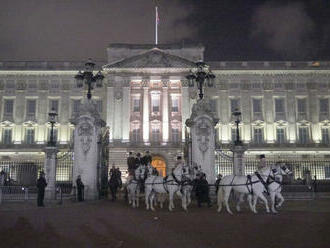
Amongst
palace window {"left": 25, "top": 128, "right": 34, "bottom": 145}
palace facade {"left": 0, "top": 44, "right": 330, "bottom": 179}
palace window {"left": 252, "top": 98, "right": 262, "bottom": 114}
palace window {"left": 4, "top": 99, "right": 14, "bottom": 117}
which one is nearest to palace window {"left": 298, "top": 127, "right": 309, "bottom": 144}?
palace facade {"left": 0, "top": 44, "right": 330, "bottom": 179}

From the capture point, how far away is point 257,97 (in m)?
A: 51.7

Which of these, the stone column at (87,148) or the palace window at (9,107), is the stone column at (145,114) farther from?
the stone column at (87,148)

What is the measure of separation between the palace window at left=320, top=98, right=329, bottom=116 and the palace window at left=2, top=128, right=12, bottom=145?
41649 millimetres

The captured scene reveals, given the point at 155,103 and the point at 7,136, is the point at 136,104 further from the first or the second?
the point at 7,136

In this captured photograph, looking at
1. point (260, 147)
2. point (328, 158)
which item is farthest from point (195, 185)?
point (328, 158)

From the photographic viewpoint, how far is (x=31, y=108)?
5134 cm

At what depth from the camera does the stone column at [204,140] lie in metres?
15.9

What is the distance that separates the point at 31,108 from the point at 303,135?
120ft

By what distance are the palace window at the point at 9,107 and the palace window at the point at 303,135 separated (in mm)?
38557

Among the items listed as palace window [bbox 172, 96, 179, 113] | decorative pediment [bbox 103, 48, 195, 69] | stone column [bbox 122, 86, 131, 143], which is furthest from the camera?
palace window [bbox 172, 96, 179, 113]

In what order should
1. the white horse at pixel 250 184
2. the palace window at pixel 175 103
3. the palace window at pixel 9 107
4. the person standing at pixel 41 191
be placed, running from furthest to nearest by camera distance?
the palace window at pixel 9 107 < the palace window at pixel 175 103 < the person standing at pixel 41 191 < the white horse at pixel 250 184

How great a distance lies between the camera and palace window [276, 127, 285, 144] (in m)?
50.6

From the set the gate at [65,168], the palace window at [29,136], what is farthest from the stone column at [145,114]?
the palace window at [29,136]

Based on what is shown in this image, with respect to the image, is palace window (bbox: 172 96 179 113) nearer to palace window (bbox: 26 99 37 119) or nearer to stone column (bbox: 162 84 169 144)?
stone column (bbox: 162 84 169 144)
